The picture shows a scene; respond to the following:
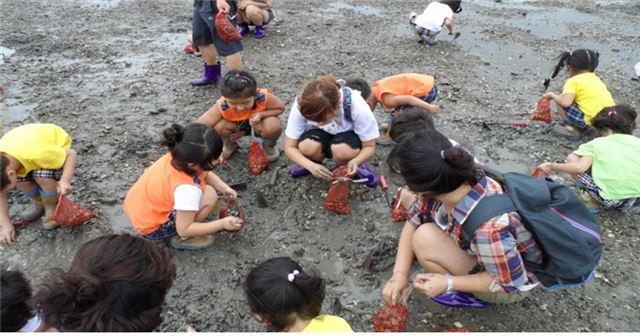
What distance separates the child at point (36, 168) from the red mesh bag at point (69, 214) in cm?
7

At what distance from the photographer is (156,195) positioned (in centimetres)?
257

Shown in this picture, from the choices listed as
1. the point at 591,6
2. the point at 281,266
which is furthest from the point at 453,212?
the point at 591,6

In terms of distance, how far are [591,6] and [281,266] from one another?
26.3ft

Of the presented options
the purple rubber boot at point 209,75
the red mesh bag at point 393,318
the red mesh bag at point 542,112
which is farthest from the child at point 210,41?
the red mesh bag at point 393,318

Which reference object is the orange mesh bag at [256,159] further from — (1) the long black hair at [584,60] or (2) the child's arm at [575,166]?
(1) the long black hair at [584,60]

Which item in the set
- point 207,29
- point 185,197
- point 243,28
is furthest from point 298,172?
point 243,28

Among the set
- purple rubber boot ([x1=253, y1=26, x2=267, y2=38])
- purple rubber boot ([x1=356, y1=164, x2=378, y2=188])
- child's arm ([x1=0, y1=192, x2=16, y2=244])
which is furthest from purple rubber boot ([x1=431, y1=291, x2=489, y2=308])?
purple rubber boot ([x1=253, y1=26, x2=267, y2=38])

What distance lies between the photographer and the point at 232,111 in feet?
11.4

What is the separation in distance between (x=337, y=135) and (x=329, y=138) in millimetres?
70

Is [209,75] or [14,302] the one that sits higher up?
[14,302]

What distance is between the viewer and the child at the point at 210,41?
4.68m

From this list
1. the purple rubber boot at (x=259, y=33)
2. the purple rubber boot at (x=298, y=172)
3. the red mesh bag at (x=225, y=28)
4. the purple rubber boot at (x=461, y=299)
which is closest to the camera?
the purple rubber boot at (x=461, y=299)

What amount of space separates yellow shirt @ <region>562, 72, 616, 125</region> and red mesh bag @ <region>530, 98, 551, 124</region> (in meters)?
0.20

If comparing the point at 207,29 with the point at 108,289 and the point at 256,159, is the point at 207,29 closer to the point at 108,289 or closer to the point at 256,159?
the point at 256,159
